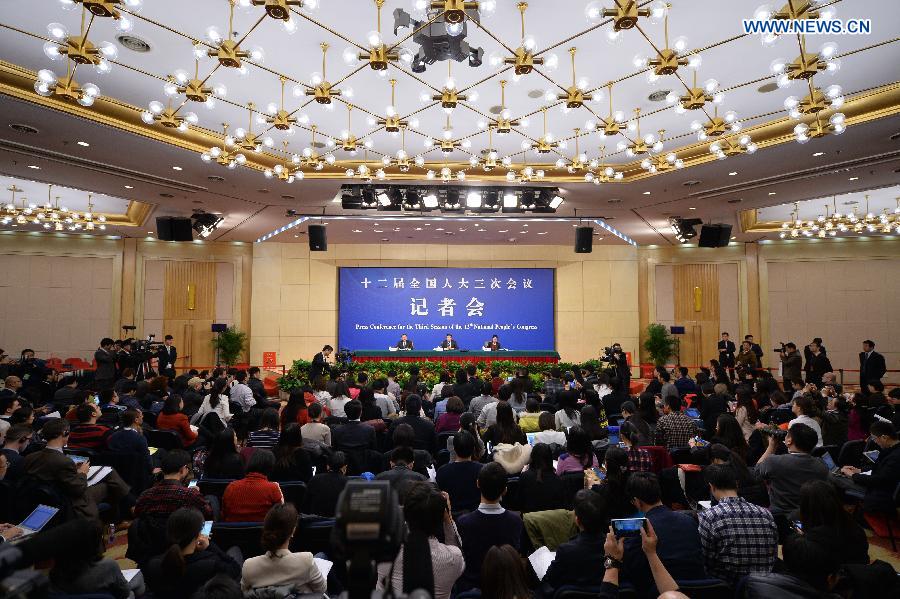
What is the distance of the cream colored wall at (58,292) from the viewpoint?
13.7 metres

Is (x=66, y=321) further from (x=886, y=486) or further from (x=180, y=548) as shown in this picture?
(x=886, y=486)

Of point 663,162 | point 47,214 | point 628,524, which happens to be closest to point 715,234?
point 663,162

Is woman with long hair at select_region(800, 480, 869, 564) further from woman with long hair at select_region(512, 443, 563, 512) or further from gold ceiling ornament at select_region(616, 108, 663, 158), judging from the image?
gold ceiling ornament at select_region(616, 108, 663, 158)

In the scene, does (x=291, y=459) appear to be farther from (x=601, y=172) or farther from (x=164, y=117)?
(x=601, y=172)

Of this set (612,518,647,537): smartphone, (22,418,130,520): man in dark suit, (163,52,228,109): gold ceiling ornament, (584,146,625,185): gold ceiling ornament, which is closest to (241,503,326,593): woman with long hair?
(612,518,647,537): smartphone

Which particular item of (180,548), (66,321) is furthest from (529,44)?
(66,321)

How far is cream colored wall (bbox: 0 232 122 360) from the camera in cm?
1373

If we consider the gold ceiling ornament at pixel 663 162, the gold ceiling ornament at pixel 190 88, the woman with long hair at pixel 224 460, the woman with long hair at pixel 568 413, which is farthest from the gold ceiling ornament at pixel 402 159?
the woman with long hair at pixel 224 460

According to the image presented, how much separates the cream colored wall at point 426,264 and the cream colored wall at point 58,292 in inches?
148

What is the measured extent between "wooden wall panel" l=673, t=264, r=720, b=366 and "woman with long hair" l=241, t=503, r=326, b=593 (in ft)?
51.0

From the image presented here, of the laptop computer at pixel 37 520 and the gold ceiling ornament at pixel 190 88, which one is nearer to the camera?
the laptop computer at pixel 37 520

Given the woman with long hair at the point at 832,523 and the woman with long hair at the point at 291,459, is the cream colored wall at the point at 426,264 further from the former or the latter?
the woman with long hair at the point at 832,523

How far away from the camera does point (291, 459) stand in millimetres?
3963

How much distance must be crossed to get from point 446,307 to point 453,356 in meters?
3.29
